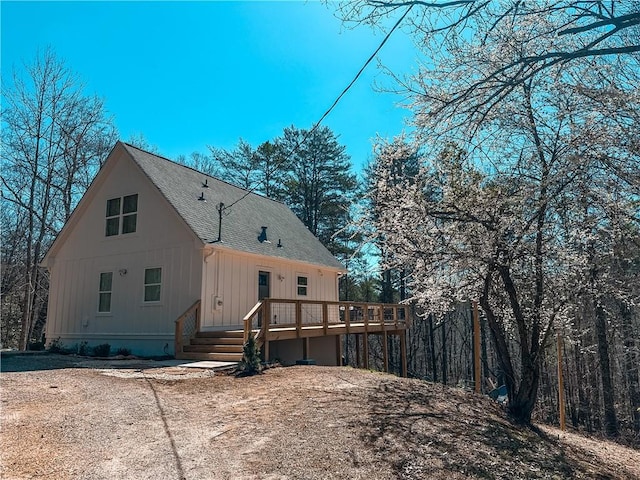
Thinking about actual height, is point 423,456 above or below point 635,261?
below

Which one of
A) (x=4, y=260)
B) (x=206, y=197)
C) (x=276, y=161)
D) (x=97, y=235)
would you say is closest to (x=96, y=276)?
(x=97, y=235)

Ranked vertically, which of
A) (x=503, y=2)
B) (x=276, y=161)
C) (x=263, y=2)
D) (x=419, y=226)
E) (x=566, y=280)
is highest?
(x=276, y=161)

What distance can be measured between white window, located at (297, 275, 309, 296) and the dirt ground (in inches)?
315

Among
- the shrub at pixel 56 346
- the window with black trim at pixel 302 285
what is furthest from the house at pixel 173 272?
the shrub at pixel 56 346

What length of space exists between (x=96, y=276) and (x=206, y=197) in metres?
4.01

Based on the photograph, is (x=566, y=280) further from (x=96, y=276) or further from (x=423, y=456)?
(x=96, y=276)

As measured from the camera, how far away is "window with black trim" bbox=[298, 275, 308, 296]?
15.7 m

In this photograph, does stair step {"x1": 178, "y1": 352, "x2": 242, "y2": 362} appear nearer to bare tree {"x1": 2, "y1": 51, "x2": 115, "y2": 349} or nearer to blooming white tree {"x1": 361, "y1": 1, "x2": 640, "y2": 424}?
blooming white tree {"x1": 361, "y1": 1, "x2": 640, "y2": 424}

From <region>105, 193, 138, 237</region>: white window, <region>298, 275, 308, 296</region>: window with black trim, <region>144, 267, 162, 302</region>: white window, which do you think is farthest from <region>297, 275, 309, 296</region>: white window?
<region>105, 193, 138, 237</region>: white window

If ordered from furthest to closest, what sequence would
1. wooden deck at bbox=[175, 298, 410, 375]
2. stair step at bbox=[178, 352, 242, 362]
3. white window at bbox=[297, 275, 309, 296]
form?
white window at bbox=[297, 275, 309, 296] → wooden deck at bbox=[175, 298, 410, 375] → stair step at bbox=[178, 352, 242, 362]

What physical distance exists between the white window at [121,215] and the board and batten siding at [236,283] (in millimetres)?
3032

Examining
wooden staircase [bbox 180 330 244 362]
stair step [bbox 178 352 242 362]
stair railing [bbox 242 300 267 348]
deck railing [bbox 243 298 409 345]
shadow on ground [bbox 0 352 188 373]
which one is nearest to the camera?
shadow on ground [bbox 0 352 188 373]

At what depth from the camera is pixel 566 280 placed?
7.33m

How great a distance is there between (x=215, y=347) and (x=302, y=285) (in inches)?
227
